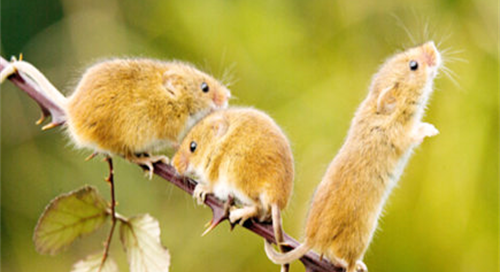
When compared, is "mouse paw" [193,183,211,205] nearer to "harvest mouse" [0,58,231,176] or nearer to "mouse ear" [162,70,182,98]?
"harvest mouse" [0,58,231,176]

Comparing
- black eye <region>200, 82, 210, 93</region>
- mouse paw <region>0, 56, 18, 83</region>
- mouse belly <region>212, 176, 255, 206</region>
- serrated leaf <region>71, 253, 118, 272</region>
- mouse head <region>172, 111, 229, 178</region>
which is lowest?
serrated leaf <region>71, 253, 118, 272</region>

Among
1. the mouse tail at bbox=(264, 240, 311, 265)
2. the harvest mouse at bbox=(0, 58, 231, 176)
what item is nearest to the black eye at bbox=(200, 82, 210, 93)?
the harvest mouse at bbox=(0, 58, 231, 176)

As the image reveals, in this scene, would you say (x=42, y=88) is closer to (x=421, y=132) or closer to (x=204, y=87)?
(x=204, y=87)

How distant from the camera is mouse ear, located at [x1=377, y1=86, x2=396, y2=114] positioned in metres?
0.79

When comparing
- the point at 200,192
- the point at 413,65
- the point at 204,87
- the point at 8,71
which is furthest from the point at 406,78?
the point at 8,71

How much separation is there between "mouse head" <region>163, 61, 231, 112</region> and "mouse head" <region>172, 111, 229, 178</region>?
0.11 m

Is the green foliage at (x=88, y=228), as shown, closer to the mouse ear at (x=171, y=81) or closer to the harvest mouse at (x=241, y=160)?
the harvest mouse at (x=241, y=160)

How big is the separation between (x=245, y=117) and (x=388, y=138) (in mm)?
301

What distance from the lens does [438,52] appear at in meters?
0.75

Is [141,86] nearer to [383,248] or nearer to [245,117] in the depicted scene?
[245,117]

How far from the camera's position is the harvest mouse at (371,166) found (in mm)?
773

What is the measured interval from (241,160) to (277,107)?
69 cm

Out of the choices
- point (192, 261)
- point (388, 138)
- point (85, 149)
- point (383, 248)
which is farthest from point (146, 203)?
point (388, 138)

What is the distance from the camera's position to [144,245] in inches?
34.1
